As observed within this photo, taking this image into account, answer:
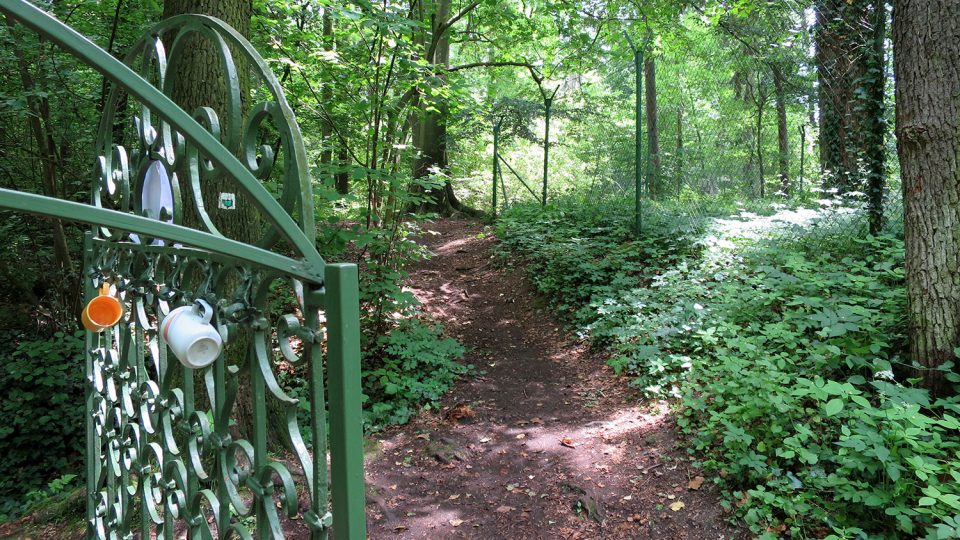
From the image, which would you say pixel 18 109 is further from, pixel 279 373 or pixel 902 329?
pixel 902 329

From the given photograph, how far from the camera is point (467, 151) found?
14141 millimetres

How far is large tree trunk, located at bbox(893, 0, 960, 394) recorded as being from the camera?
3.04 m

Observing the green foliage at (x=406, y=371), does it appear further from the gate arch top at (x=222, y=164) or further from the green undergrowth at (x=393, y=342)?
the gate arch top at (x=222, y=164)

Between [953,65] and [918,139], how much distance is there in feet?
1.49

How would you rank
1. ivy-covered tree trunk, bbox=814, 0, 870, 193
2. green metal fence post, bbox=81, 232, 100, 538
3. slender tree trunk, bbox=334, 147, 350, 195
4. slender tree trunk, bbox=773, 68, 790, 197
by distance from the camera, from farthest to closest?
slender tree trunk, bbox=773, 68, 790, 197 → ivy-covered tree trunk, bbox=814, 0, 870, 193 → slender tree trunk, bbox=334, 147, 350, 195 → green metal fence post, bbox=81, 232, 100, 538

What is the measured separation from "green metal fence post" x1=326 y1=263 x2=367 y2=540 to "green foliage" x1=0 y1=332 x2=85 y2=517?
17.7 ft

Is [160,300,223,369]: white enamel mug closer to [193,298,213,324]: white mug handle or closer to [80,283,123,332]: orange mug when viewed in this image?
[193,298,213,324]: white mug handle

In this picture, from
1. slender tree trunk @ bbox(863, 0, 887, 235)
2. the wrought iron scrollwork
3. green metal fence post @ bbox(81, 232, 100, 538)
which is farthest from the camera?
slender tree trunk @ bbox(863, 0, 887, 235)

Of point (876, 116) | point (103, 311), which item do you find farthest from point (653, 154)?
point (103, 311)

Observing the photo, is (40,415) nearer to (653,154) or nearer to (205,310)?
(205,310)

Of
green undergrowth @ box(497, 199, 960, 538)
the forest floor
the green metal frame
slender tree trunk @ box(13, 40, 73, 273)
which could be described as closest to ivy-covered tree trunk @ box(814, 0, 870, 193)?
green undergrowth @ box(497, 199, 960, 538)

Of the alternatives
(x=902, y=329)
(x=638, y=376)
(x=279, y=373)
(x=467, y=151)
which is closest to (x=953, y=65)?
(x=902, y=329)

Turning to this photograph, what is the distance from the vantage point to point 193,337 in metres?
1.00

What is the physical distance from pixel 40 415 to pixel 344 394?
5812 millimetres
